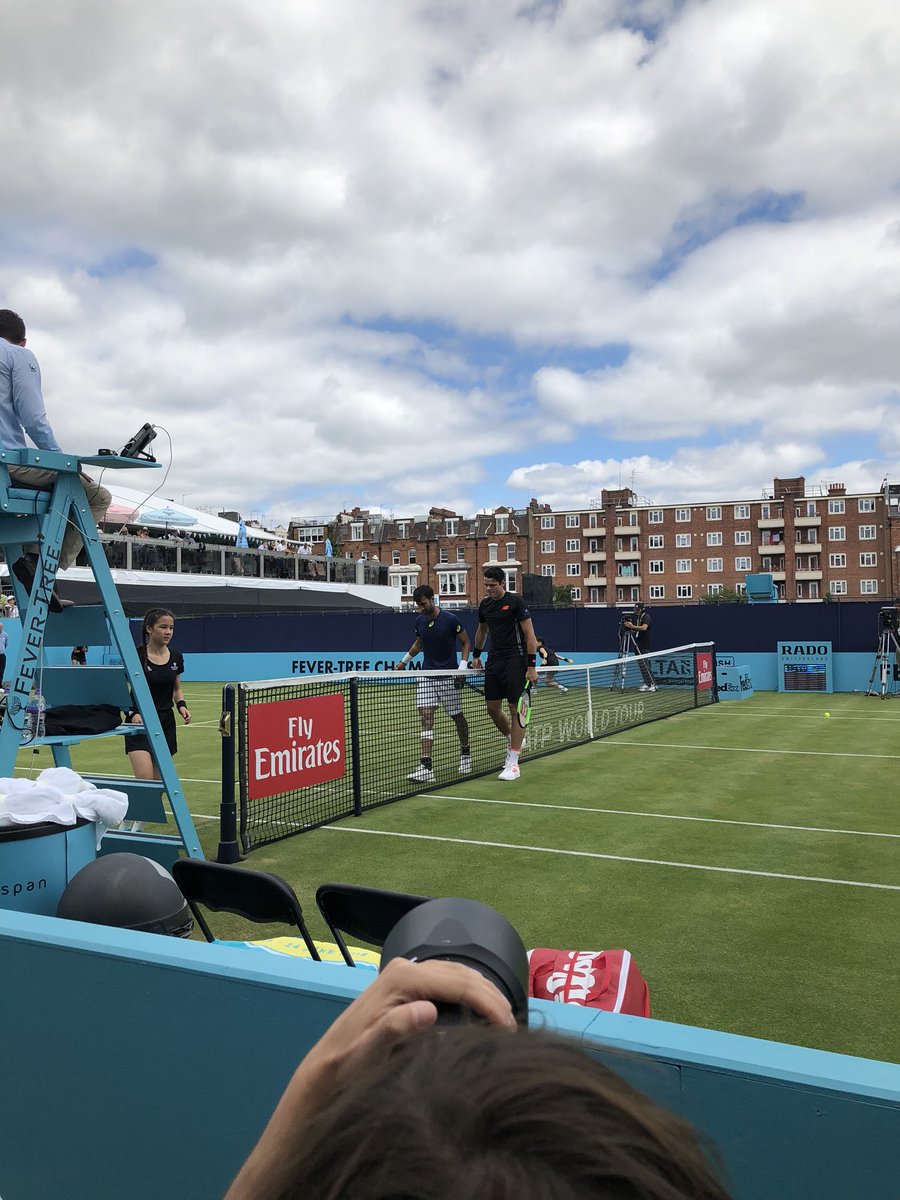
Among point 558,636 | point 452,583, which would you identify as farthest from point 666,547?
point 558,636

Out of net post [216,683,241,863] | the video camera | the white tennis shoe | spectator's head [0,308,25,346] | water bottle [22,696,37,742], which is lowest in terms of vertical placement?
the white tennis shoe

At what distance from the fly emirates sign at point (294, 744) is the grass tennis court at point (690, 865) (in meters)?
0.50

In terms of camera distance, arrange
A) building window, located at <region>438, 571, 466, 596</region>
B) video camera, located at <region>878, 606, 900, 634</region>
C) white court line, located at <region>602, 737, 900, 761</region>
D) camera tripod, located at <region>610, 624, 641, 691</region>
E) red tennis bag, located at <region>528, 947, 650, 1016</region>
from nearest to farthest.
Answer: red tennis bag, located at <region>528, 947, 650, 1016</region>, white court line, located at <region>602, 737, 900, 761</region>, video camera, located at <region>878, 606, 900, 634</region>, camera tripod, located at <region>610, 624, 641, 691</region>, building window, located at <region>438, 571, 466, 596</region>

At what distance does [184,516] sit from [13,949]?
140 feet

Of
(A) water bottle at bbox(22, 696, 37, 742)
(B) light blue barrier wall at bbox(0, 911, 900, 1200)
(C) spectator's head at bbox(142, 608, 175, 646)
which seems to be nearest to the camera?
(B) light blue barrier wall at bbox(0, 911, 900, 1200)

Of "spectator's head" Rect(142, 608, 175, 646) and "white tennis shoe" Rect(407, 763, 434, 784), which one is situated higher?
"spectator's head" Rect(142, 608, 175, 646)

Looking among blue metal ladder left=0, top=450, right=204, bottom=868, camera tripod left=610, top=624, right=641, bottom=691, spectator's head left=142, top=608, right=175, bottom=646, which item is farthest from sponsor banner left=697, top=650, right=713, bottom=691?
blue metal ladder left=0, top=450, right=204, bottom=868

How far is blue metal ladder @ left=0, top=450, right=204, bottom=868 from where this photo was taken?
4188mm

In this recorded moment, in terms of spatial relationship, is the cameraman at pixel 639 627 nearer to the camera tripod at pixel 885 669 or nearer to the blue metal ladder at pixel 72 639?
the camera tripod at pixel 885 669

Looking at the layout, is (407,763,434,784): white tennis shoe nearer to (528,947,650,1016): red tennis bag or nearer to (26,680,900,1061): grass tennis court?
(26,680,900,1061): grass tennis court

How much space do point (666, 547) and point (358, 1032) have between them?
90507 mm

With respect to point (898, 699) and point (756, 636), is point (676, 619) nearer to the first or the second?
point (756, 636)

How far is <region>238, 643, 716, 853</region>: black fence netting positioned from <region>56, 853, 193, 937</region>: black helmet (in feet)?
11.5

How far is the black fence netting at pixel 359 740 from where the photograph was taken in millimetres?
7141
